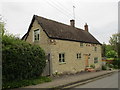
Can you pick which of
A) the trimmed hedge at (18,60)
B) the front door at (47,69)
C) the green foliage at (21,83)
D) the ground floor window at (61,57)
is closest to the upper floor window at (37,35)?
the ground floor window at (61,57)

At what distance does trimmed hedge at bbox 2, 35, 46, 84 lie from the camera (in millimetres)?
9233

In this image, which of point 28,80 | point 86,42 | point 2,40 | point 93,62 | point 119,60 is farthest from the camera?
point 119,60

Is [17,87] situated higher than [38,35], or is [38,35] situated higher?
[38,35]

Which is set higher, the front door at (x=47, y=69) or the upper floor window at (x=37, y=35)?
the upper floor window at (x=37, y=35)

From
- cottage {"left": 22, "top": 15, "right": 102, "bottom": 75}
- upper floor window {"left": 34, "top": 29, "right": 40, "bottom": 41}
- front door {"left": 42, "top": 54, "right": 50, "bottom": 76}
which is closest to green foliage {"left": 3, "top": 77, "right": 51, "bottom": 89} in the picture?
front door {"left": 42, "top": 54, "right": 50, "bottom": 76}

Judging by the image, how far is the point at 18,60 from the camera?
9.84 m

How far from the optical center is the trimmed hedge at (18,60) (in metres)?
9.23

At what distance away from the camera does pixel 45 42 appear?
16281 mm

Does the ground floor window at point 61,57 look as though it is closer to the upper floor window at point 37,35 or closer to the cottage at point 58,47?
the cottage at point 58,47

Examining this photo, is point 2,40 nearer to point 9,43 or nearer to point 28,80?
point 9,43

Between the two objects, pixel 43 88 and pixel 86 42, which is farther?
pixel 86 42

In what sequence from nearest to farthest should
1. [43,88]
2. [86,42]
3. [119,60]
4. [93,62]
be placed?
[43,88] → [86,42] → [93,62] → [119,60]

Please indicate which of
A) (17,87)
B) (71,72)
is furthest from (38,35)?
(17,87)

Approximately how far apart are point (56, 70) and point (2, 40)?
7722mm
